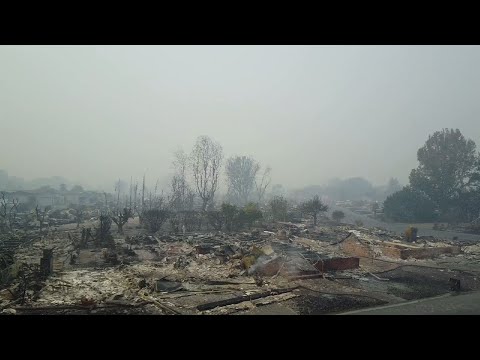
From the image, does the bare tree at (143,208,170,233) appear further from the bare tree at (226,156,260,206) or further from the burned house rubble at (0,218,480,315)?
the bare tree at (226,156,260,206)

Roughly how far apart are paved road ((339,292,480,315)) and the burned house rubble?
0.45 m

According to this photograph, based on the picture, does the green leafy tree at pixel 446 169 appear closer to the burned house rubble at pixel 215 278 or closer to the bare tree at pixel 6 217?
the burned house rubble at pixel 215 278

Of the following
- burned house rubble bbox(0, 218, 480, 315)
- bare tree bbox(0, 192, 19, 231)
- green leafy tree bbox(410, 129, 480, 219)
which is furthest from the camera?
green leafy tree bbox(410, 129, 480, 219)

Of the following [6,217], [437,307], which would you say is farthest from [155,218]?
[437,307]

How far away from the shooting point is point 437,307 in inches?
333

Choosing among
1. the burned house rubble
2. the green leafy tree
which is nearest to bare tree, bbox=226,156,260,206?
the green leafy tree

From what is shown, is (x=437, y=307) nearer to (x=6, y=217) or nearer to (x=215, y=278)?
(x=215, y=278)

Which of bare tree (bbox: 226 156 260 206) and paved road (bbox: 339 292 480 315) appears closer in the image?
paved road (bbox: 339 292 480 315)

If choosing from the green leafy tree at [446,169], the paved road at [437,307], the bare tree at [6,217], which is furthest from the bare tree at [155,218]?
Answer: the green leafy tree at [446,169]

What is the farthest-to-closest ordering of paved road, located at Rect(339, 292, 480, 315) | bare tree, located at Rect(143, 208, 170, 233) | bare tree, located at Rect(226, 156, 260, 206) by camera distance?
bare tree, located at Rect(226, 156, 260, 206) < bare tree, located at Rect(143, 208, 170, 233) < paved road, located at Rect(339, 292, 480, 315)

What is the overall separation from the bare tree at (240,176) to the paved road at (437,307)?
51.3 meters

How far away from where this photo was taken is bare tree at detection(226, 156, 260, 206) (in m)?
60.7
